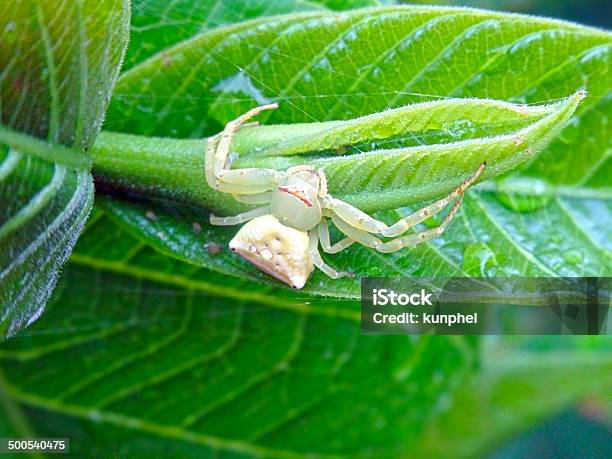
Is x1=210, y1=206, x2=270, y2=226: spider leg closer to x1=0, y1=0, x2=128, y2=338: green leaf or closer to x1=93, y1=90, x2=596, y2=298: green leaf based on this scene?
x1=93, y1=90, x2=596, y2=298: green leaf

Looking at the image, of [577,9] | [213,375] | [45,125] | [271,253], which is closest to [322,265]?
[271,253]

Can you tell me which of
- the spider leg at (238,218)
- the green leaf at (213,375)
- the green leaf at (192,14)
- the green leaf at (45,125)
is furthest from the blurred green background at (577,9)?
the green leaf at (45,125)

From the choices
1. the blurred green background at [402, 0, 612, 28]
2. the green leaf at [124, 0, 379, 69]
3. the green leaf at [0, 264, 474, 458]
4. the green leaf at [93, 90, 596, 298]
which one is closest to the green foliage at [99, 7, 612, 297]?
the green leaf at [93, 90, 596, 298]

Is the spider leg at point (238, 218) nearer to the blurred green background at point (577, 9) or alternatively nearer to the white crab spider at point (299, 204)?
the white crab spider at point (299, 204)

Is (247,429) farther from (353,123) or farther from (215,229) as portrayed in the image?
(353,123)

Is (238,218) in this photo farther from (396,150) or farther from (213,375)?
(213,375)

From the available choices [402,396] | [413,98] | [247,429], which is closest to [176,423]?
[247,429]

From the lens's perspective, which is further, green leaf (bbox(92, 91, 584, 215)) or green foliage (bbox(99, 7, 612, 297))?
green foliage (bbox(99, 7, 612, 297))
